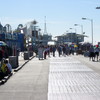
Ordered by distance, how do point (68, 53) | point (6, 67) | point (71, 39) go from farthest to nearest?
point (71, 39), point (68, 53), point (6, 67)

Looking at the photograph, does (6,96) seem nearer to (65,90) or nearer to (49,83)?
(65,90)

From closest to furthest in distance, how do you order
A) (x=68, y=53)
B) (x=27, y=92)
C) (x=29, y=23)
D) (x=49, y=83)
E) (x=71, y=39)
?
1. (x=27, y=92)
2. (x=49, y=83)
3. (x=68, y=53)
4. (x=29, y=23)
5. (x=71, y=39)

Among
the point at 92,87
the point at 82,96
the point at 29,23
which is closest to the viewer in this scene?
the point at 82,96

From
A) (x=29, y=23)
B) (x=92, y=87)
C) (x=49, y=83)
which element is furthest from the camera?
(x=29, y=23)

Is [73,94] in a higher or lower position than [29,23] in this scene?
lower

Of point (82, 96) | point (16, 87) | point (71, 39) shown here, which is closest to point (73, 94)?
point (82, 96)

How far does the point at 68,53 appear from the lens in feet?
171

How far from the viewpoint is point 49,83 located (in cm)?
1519

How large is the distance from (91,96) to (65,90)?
5.43 feet

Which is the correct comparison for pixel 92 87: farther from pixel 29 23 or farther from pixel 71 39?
pixel 71 39

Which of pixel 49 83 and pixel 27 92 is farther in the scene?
pixel 49 83

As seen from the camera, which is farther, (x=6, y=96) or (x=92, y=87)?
(x=92, y=87)

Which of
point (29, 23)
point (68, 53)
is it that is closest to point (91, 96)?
point (68, 53)

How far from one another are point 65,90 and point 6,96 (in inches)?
94.5
